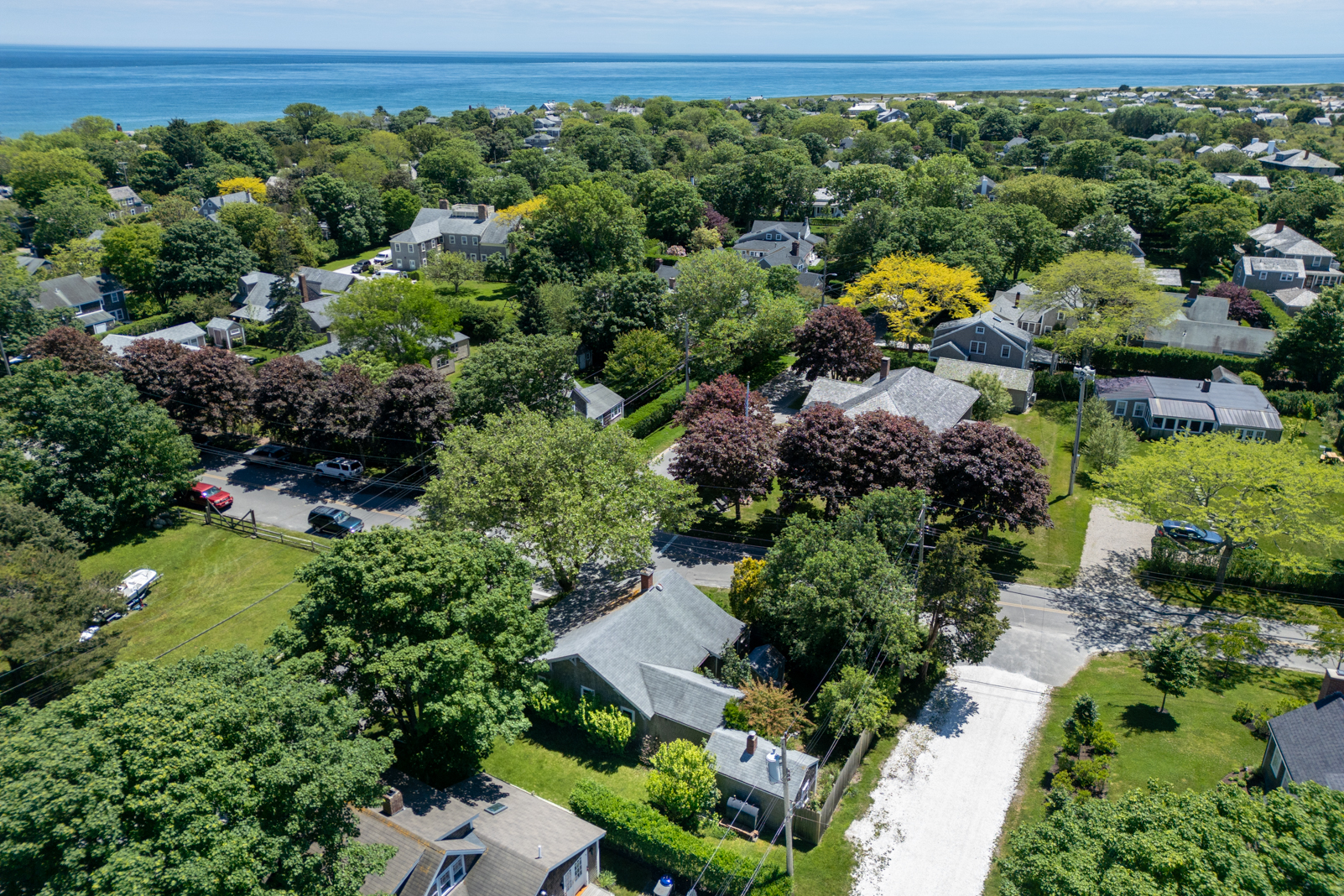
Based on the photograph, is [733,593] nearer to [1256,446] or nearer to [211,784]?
[211,784]

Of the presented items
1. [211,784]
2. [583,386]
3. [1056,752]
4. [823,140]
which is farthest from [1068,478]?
[823,140]

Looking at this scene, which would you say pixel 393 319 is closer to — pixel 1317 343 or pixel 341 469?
pixel 341 469

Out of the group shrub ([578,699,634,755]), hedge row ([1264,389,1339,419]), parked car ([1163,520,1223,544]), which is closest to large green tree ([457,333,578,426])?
shrub ([578,699,634,755])

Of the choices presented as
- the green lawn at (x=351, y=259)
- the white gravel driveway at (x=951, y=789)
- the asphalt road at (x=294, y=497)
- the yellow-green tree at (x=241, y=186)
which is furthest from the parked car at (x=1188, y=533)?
the yellow-green tree at (x=241, y=186)

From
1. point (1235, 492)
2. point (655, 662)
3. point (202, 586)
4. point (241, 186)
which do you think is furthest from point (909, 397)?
point (241, 186)

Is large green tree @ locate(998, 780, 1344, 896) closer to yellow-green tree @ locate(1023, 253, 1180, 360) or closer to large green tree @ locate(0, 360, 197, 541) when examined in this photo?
large green tree @ locate(0, 360, 197, 541)

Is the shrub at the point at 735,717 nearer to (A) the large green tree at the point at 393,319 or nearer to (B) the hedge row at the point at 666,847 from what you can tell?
(B) the hedge row at the point at 666,847
